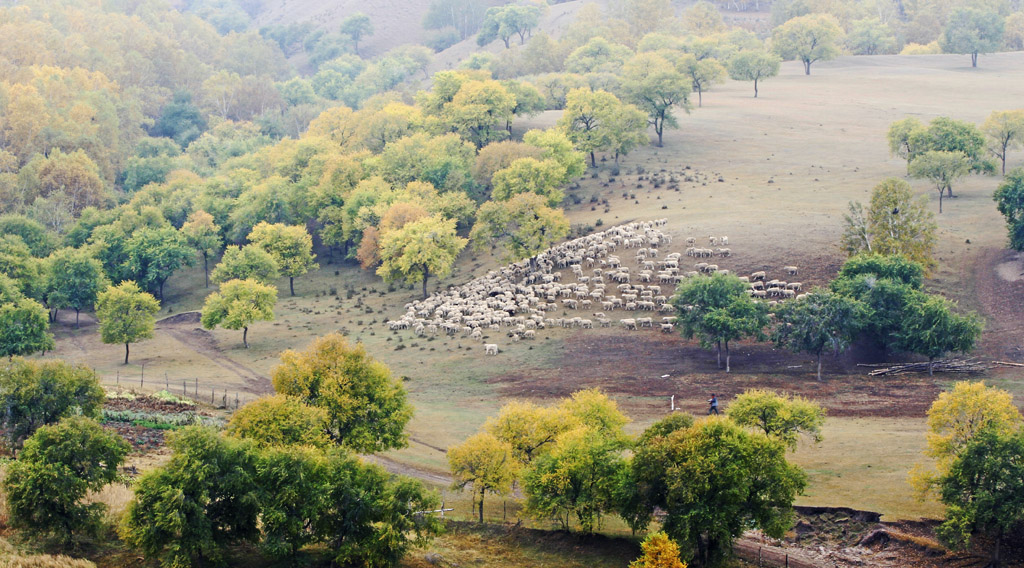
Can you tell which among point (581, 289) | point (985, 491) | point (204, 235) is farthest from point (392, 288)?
point (985, 491)

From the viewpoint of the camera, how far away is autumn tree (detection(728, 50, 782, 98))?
166m

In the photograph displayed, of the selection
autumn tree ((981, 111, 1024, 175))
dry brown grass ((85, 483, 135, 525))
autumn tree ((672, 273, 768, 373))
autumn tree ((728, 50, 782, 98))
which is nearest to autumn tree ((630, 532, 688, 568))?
dry brown grass ((85, 483, 135, 525))

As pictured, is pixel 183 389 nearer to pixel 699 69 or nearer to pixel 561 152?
pixel 561 152

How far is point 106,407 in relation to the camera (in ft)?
230

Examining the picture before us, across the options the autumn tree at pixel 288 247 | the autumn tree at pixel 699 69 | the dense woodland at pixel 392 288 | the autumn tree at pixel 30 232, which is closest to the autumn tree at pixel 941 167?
the dense woodland at pixel 392 288

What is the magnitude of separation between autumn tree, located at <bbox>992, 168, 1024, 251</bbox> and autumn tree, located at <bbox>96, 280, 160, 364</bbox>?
263ft

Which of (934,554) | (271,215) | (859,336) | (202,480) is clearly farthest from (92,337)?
(934,554)

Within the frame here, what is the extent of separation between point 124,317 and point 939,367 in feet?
234

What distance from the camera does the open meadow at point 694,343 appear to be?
6625 cm

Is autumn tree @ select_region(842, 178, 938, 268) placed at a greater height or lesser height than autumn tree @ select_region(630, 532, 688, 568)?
greater

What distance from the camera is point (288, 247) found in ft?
383

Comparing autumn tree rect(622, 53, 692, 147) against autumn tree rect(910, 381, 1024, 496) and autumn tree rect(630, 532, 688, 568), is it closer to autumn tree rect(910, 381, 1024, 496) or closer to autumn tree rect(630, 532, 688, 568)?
autumn tree rect(910, 381, 1024, 496)

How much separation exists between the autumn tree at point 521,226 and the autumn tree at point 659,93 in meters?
A: 39.4

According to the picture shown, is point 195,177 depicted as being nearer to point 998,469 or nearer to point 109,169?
point 109,169
